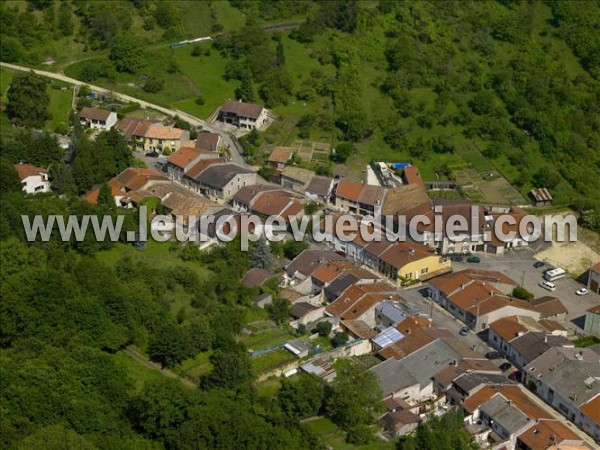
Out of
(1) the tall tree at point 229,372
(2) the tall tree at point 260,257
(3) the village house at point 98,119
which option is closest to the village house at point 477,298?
(2) the tall tree at point 260,257

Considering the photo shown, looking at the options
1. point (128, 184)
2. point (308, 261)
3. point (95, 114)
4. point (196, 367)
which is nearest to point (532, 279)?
point (308, 261)

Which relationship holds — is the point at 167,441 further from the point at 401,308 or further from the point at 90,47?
the point at 90,47

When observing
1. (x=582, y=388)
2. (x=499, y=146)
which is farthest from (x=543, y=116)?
(x=582, y=388)

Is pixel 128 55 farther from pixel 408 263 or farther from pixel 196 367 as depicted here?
pixel 196 367

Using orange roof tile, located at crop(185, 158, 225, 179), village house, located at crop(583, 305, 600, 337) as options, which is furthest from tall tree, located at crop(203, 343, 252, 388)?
orange roof tile, located at crop(185, 158, 225, 179)

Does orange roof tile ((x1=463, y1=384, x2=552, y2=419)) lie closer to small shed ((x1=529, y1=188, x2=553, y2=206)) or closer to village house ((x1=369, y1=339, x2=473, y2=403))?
village house ((x1=369, y1=339, x2=473, y2=403))

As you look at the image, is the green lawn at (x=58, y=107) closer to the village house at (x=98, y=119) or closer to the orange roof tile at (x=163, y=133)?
the village house at (x=98, y=119)
